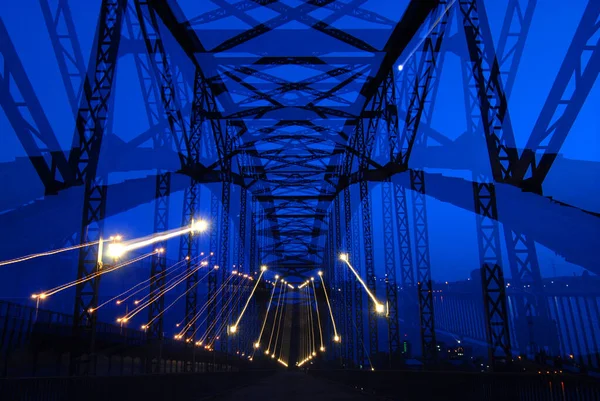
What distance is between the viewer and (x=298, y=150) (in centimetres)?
5159

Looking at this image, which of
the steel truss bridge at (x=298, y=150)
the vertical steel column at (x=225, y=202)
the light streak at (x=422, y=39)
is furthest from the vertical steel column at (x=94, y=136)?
the vertical steel column at (x=225, y=202)

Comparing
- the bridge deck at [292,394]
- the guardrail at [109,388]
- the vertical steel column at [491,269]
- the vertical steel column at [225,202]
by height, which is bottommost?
the bridge deck at [292,394]

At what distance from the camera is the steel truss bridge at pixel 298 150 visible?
1711 centimetres

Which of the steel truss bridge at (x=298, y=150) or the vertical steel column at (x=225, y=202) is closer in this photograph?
the steel truss bridge at (x=298, y=150)

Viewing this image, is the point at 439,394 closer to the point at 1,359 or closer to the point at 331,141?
the point at 1,359

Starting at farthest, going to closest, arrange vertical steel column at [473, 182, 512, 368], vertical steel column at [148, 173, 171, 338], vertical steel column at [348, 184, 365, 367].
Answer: vertical steel column at [348, 184, 365, 367] < vertical steel column at [148, 173, 171, 338] < vertical steel column at [473, 182, 512, 368]

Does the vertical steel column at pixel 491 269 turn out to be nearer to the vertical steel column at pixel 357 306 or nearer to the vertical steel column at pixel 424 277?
the vertical steel column at pixel 424 277

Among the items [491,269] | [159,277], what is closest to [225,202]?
[159,277]

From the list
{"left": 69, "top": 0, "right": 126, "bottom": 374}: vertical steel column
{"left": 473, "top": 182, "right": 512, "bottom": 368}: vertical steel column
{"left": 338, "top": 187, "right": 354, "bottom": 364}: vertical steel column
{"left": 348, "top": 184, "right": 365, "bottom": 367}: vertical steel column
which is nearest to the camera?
{"left": 473, "top": 182, "right": 512, "bottom": 368}: vertical steel column

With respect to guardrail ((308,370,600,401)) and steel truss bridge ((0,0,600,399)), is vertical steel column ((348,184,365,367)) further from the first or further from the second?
guardrail ((308,370,600,401))

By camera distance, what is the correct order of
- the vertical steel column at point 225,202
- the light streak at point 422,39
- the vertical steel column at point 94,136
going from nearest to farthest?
the vertical steel column at point 94,136, the light streak at point 422,39, the vertical steel column at point 225,202

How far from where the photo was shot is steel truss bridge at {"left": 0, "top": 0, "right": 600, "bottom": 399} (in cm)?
1711

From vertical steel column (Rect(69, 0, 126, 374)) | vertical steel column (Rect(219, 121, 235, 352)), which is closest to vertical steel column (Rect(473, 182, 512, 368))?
vertical steel column (Rect(69, 0, 126, 374))

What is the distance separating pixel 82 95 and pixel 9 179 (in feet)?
43.6
